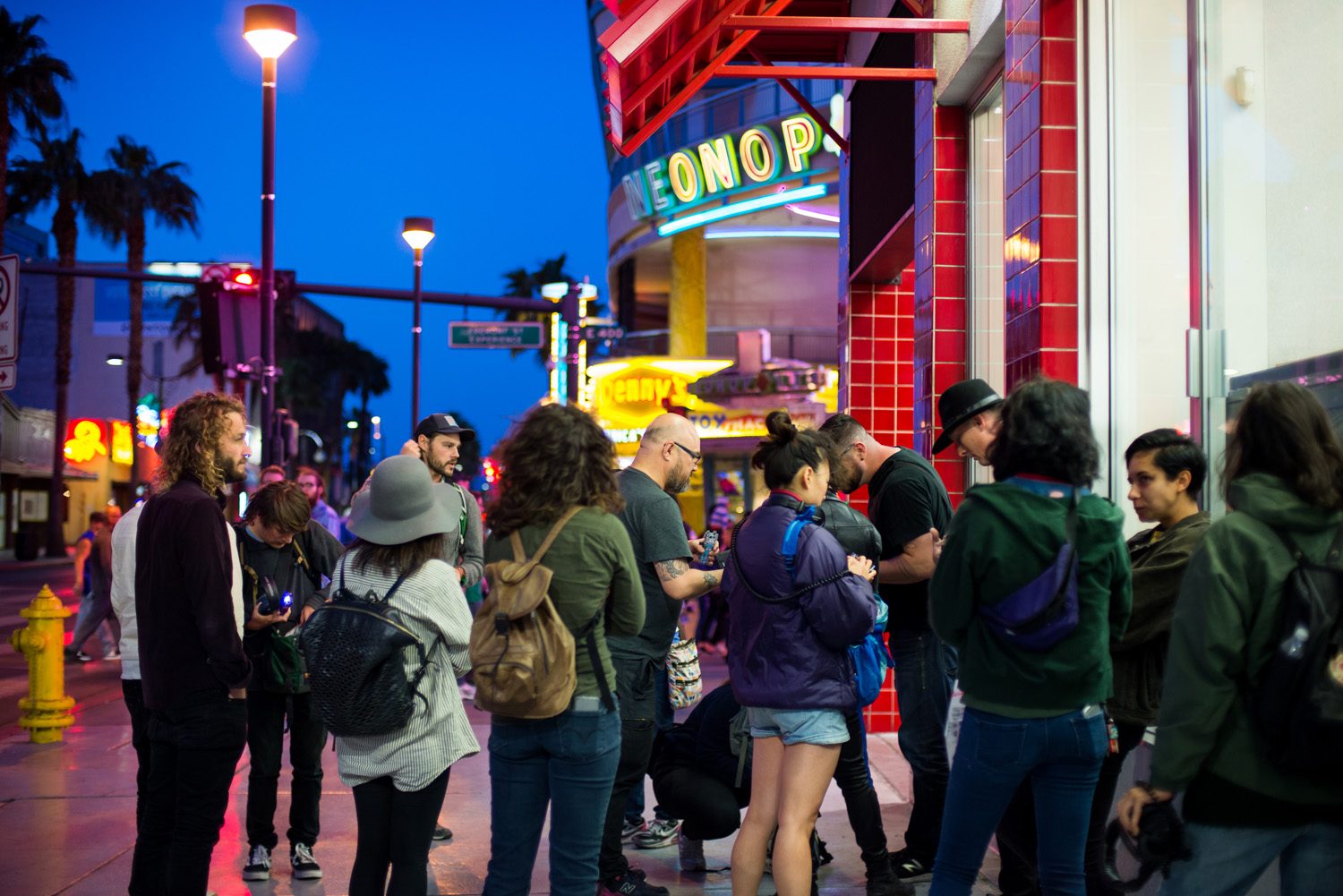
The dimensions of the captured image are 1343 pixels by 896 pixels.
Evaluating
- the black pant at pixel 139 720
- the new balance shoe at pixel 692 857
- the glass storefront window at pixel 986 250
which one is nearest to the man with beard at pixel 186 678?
the black pant at pixel 139 720

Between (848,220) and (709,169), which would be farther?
(709,169)

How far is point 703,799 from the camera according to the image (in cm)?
608

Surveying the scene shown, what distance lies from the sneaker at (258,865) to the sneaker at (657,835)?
1896 millimetres

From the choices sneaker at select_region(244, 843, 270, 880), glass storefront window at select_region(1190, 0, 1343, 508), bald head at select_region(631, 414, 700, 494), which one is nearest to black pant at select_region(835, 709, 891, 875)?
bald head at select_region(631, 414, 700, 494)

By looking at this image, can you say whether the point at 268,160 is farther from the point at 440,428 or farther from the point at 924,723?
the point at 924,723

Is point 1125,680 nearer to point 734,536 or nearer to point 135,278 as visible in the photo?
point 734,536

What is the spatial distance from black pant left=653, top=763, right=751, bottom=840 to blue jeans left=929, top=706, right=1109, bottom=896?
2.19m

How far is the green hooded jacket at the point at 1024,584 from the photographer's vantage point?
12.4ft

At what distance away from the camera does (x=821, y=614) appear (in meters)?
4.79

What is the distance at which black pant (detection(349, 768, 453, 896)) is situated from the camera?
13.9ft

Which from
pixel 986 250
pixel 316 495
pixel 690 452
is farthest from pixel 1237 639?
pixel 316 495

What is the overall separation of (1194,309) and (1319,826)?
9.47 feet

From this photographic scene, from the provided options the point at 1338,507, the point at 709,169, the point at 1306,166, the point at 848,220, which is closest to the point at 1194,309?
the point at 1306,166

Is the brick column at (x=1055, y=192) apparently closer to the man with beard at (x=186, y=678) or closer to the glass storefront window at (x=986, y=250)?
the glass storefront window at (x=986, y=250)
